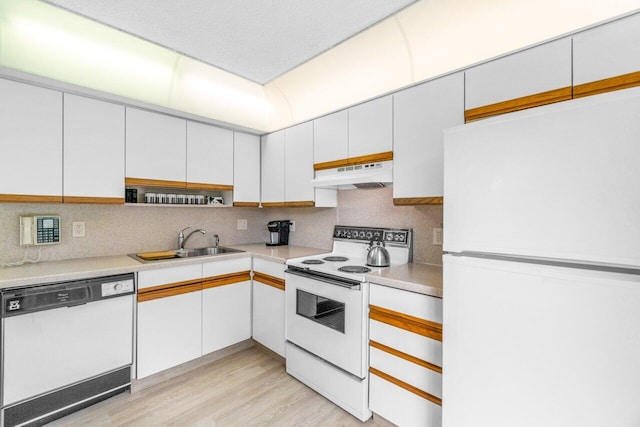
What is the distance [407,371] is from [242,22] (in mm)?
2459

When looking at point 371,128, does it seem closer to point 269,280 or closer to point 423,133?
point 423,133

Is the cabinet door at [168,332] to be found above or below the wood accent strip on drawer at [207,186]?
below

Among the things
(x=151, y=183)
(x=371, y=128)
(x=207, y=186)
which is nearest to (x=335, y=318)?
(x=371, y=128)

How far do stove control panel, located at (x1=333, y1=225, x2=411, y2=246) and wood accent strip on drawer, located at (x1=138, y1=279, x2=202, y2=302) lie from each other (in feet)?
4.27

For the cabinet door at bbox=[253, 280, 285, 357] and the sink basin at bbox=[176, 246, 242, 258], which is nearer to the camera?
the cabinet door at bbox=[253, 280, 285, 357]

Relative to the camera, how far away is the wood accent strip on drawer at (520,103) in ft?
4.45

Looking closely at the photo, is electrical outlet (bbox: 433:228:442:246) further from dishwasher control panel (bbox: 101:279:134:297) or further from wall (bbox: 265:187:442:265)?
dishwasher control panel (bbox: 101:279:134:297)

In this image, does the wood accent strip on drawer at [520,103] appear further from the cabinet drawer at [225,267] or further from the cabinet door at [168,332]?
the cabinet door at [168,332]

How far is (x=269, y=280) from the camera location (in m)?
2.56

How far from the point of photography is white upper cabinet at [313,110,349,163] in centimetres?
236

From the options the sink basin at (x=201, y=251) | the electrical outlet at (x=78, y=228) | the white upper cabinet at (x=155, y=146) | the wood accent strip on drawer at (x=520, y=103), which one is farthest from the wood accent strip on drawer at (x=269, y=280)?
the wood accent strip on drawer at (x=520, y=103)

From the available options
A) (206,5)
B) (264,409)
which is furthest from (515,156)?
(264,409)

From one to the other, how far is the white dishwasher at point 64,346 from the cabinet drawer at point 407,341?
174 centimetres

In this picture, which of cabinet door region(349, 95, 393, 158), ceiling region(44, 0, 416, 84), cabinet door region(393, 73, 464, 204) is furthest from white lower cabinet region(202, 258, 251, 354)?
ceiling region(44, 0, 416, 84)
